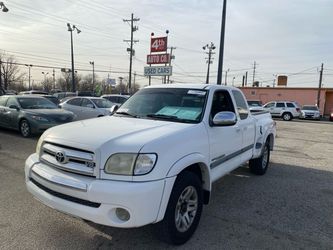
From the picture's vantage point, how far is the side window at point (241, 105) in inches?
208

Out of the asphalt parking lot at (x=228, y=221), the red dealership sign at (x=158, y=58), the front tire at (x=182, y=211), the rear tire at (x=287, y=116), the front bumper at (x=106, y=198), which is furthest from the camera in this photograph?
the rear tire at (x=287, y=116)

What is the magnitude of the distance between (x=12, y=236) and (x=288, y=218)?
362 cm

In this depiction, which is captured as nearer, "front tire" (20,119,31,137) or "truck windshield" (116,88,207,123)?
"truck windshield" (116,88,207,123)

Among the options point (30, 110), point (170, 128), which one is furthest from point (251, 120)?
point (30, 110)

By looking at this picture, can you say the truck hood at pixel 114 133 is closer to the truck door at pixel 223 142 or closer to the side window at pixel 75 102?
the truck door at pixel 223 142

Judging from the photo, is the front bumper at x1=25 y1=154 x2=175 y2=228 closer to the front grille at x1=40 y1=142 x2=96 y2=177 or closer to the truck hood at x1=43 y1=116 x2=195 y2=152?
the front grille at x1=40 y1=142 x2=96 y2=177

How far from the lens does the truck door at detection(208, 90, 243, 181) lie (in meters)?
4.07

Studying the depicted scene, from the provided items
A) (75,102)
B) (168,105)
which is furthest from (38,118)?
(168,105)

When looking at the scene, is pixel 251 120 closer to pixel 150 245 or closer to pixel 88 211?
pixel 150 245

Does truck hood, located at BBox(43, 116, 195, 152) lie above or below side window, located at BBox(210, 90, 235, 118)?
below

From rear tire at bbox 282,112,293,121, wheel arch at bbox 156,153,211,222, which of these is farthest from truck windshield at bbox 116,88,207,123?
rear tire at bbox 282,112,293,121

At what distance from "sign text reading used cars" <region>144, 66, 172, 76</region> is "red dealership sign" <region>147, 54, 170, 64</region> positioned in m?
1.49

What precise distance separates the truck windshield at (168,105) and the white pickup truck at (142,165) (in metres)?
0.02

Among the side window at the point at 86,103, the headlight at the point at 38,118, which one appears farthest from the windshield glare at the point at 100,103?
the headlight at the point at 38,118
